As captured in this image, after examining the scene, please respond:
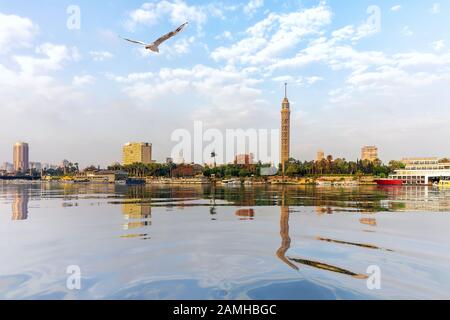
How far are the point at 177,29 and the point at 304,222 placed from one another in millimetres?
14763

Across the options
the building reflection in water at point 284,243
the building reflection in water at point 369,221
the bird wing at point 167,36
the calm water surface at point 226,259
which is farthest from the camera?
the building reflection in water at point 369,221

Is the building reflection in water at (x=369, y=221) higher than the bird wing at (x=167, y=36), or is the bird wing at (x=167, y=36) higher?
the bird wing at (x=167, y=36)

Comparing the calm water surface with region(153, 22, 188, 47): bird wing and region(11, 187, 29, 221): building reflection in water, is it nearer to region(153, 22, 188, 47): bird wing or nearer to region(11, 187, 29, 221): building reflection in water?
region(11, 187, 29, 221): building reflection in water

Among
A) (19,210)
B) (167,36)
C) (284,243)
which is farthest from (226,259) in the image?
(19,210)

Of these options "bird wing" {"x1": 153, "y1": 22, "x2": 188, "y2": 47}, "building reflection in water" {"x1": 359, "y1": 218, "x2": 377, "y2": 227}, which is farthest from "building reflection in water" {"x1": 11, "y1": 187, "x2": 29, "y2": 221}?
"building reflection in water" {"x1": 359, "y1": 218, "x2": 377, "y2": 227}

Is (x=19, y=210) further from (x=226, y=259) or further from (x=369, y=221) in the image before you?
(x=369, y=221)

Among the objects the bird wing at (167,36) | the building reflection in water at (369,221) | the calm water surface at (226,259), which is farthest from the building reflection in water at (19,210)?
the building reflection in water at (369,221)

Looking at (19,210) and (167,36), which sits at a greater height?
(167,36)

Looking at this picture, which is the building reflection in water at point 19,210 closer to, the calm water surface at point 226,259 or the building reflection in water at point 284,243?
the calm water surface at point 226,259

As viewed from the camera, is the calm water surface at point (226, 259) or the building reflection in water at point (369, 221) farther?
the building reflection in water at point (369, 221)

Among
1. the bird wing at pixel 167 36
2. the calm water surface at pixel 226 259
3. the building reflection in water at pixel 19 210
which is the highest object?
Answer: the bird wing at pixel 167 36
